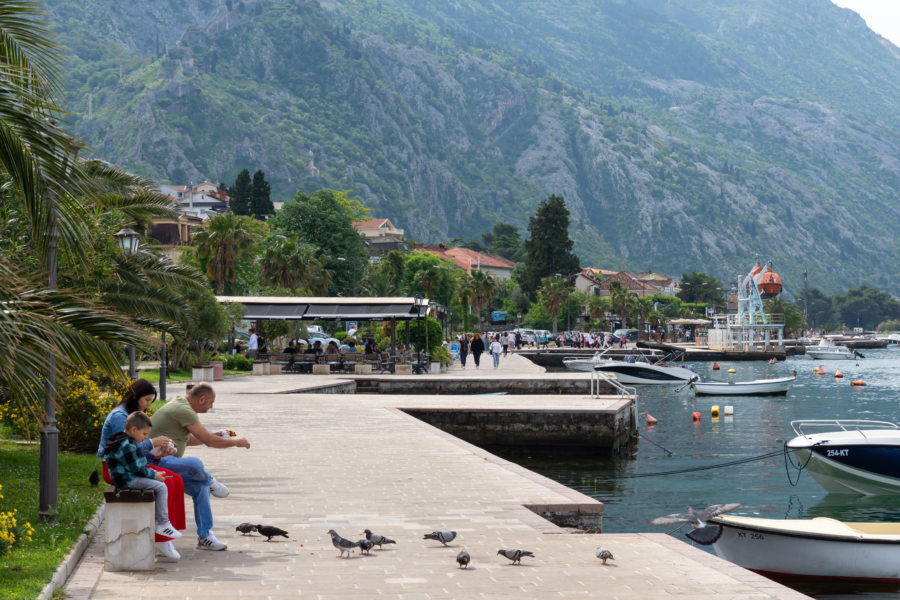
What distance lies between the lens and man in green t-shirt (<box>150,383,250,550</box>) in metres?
8.72

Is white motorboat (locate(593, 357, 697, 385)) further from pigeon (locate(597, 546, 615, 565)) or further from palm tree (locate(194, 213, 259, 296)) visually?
pigeon (locate(597, 546, 615, 565))

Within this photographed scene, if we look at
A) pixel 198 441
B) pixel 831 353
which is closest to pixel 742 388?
pixel 198 441

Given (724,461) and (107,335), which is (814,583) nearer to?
(107,335)

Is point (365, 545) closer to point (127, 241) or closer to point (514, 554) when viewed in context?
point (514, 554)

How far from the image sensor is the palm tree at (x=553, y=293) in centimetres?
11831

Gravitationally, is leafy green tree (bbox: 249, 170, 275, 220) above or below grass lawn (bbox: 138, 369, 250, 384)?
above

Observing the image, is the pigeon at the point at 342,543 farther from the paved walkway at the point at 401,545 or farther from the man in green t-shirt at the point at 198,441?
the man in green t-shirt at the point at 198,441

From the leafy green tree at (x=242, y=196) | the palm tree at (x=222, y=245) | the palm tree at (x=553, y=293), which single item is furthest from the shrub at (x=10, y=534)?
the leafy green tree at (x=242, y=196)

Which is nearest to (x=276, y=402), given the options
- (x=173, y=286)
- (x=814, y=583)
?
(x=173, y=286)

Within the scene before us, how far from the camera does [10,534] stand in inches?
315

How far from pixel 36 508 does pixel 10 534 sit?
2.36m

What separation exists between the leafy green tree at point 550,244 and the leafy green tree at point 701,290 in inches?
2659

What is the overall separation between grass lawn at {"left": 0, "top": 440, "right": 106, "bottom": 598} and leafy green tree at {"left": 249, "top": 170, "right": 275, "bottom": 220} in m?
112

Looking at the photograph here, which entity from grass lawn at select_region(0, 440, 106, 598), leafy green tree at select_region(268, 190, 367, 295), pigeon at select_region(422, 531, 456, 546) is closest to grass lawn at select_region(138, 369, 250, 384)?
grass lawn at select_region(0, 440, 106, 598)
